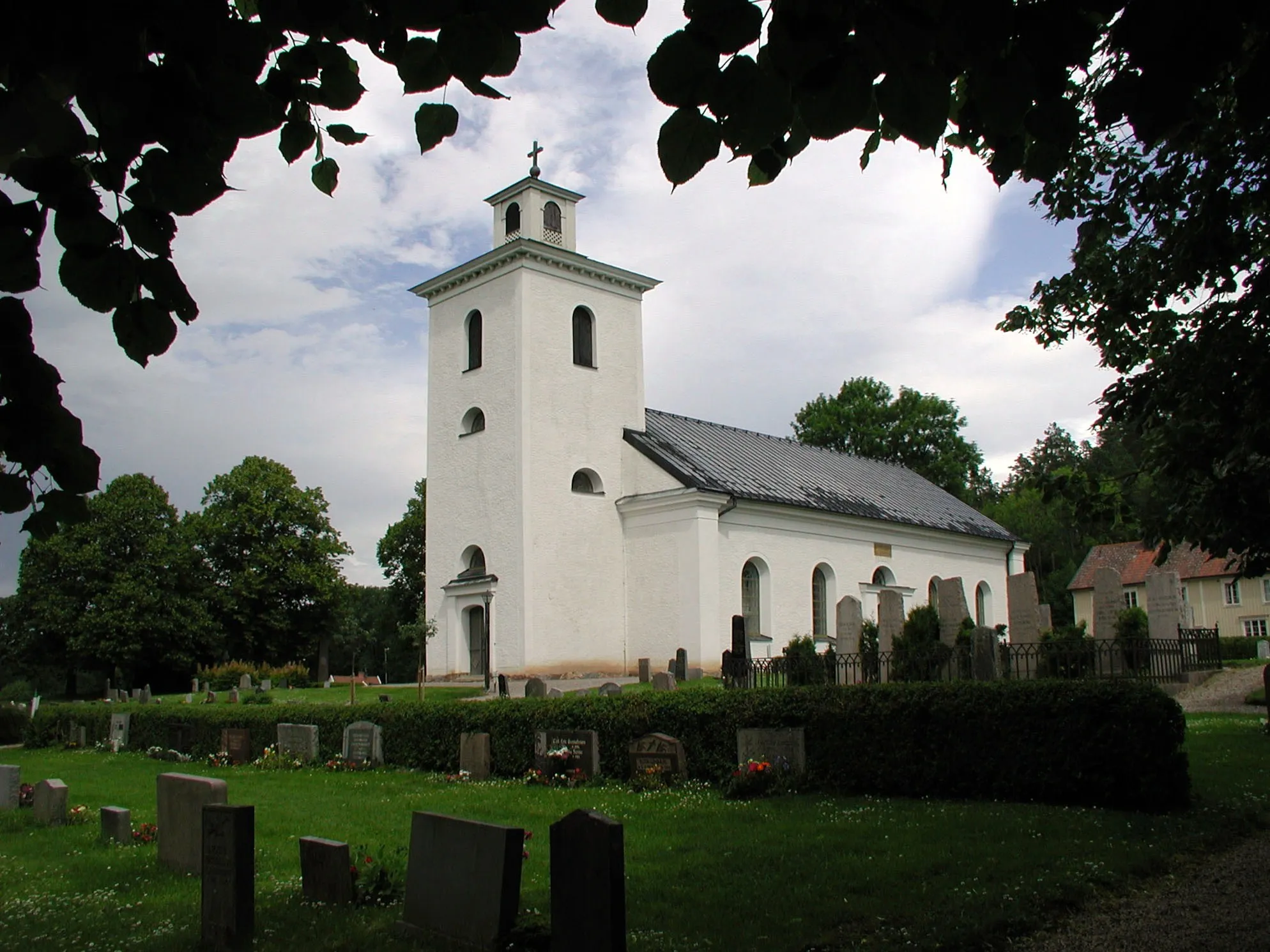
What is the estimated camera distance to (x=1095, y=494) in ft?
31.1

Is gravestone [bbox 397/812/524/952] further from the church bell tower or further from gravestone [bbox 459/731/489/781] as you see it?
the church bell tower

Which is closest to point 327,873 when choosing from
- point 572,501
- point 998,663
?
point 998,663

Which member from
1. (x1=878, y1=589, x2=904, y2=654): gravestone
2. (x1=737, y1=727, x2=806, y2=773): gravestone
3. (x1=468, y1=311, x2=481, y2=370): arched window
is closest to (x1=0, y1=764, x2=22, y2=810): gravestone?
(x1=737, y1=727, x2=806, y2=773): gravestone

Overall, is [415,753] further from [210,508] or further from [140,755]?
[210,508]

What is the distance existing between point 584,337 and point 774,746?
21.2m

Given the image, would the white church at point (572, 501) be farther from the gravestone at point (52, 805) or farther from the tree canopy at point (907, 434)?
the tree canopy at point (907, 434)

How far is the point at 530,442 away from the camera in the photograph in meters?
29.2

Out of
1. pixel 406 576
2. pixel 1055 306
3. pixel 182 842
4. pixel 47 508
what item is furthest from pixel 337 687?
pixel 47 508

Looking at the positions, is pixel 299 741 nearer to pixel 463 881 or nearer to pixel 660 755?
pixel 660 755

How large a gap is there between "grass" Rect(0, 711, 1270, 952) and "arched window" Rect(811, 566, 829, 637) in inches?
804

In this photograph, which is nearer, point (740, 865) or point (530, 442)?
point (740, 865)

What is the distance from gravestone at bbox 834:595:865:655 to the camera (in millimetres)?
21625

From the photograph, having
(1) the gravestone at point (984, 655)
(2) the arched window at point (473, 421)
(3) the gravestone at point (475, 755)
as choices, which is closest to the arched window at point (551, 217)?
(2) the arched window at point (473, 421)

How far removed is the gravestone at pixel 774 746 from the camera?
11836 mm
